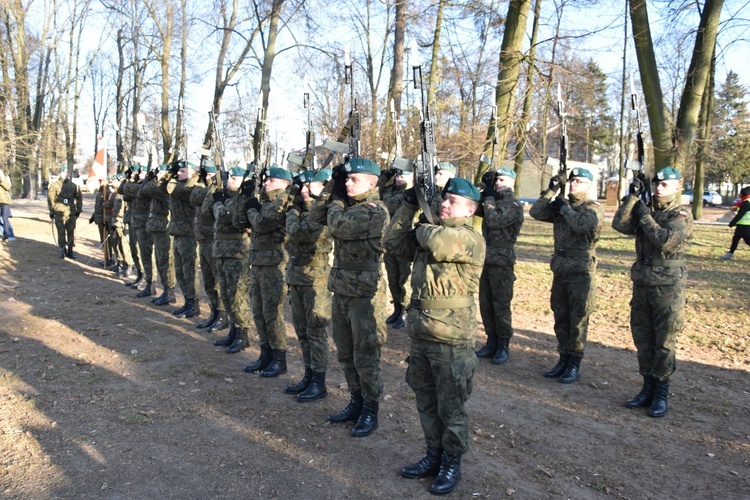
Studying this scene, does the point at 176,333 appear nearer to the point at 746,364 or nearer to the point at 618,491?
the point at 618,491

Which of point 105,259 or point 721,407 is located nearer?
point 721,407

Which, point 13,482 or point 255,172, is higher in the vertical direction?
point 255,172

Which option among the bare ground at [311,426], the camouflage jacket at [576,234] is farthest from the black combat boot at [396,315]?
the camouflage jacket at [576,234]

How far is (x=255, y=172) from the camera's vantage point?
673cm

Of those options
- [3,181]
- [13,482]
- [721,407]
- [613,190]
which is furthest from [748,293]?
[613,190]

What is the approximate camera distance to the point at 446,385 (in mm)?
3562

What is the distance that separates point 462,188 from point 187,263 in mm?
6040

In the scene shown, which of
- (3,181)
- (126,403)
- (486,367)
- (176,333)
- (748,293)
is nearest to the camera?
(126,403)

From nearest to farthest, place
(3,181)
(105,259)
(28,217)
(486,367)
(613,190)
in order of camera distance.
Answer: (486,367), (105,259), (3,181), (28,217), (613,190)

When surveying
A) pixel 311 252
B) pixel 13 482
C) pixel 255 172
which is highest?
pixel 255 172

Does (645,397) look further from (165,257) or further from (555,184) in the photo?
(165,257)

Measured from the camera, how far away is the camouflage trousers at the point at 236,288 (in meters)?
6.72

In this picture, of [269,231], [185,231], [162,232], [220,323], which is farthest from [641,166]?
[162,232]

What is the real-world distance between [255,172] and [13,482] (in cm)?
405
